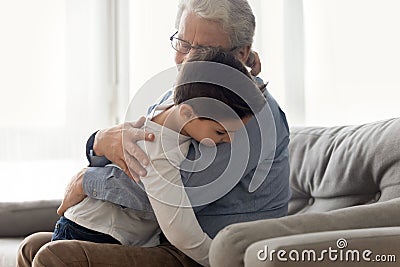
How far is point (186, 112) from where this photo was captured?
1624 millimetres

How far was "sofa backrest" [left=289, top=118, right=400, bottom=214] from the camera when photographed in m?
1.96

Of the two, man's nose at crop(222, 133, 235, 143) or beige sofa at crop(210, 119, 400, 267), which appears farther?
man's nose at crop(222, 133, 235, 143)

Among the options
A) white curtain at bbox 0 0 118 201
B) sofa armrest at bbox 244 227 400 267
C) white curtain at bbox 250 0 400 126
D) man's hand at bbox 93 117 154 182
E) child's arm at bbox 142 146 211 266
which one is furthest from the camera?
white curtain at bbox 0 0 118 201

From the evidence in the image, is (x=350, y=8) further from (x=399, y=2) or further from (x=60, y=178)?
(x=60, y=178)

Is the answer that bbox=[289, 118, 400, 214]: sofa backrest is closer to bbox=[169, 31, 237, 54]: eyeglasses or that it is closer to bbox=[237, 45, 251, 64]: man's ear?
bbox=[237, 45, 251, 64]: man's ear

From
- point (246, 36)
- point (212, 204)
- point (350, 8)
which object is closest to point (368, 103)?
point (350, 8)

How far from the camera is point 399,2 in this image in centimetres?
277

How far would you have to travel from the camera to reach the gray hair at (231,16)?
1.92 meters

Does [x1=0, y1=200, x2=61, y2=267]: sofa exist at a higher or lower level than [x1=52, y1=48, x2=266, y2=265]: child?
lower

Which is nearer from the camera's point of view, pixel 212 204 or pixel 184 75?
pixel 184 75

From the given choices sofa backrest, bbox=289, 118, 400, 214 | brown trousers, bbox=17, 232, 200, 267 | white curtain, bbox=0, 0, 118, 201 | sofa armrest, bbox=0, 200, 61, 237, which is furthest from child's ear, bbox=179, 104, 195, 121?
white curtain, bbox=0, 0, 118, 201

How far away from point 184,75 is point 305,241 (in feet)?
1.58

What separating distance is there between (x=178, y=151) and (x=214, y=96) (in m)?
0.15

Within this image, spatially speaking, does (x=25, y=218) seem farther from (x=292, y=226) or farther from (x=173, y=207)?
(x=292, y=226)
